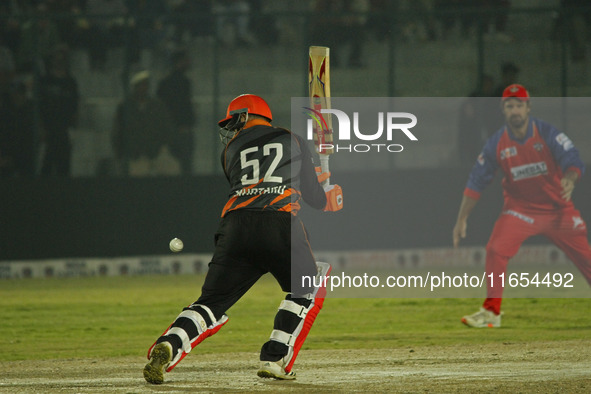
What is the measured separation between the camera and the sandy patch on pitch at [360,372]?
23.2 feet

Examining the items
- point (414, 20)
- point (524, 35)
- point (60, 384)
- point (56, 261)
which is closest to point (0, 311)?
point (56, 261)

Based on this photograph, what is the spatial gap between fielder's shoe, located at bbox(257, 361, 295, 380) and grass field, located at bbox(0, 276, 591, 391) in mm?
2014

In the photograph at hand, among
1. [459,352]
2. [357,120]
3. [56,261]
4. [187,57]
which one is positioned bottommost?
[56,261]

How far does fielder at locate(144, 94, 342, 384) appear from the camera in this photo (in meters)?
7.07

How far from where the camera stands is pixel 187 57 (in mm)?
16422

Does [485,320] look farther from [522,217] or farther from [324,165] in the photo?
[324,165]

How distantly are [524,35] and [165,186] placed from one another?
6.59 metres

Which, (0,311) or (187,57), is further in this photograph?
(187,57)

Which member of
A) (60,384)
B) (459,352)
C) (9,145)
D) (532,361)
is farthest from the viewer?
(9,145)

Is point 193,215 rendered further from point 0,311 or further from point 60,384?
point 60,384

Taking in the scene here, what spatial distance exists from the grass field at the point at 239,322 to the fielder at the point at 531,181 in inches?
30.1

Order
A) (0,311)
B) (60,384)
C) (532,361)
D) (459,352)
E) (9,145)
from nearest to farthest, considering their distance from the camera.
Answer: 1. (60,384)
2. (532,361)
3. (459,352)
4. (0,311)
5. (9,145)

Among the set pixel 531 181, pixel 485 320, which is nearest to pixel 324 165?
pixel 485 320

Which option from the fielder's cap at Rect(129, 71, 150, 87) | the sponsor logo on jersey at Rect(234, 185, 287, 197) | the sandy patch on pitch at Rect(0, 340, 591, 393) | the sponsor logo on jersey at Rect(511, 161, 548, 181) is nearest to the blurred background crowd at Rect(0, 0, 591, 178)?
the fielder's cap at Rect(129, 71, 150, 87)
